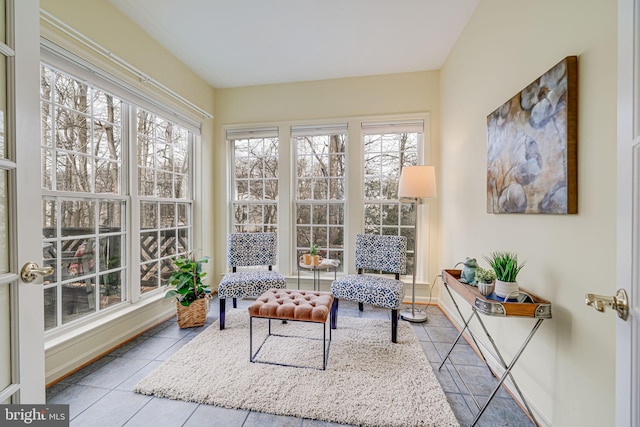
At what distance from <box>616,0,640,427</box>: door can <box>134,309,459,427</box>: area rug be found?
3.12 feet

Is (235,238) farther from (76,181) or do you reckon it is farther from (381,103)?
(381,103)

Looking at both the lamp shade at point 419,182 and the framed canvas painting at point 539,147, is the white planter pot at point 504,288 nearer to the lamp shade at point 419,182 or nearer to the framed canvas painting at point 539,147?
the framed canvas painting at point 539,147

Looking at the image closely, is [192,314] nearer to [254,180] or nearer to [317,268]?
[317,268]

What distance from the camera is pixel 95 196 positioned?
208 cm

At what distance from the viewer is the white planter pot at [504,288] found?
1373 millimetres

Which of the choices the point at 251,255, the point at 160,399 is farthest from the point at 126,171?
the point at 160,399

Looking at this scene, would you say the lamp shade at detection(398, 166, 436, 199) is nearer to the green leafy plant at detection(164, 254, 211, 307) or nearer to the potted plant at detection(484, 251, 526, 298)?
the potted plant at detection(484, 251, 526, 298)

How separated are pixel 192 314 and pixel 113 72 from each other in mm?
2241

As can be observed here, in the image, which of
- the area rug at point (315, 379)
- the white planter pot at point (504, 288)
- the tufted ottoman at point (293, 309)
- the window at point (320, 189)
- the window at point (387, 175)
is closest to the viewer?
the white planter pot at point (504, 288)

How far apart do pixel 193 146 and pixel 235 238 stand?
4.50 ft

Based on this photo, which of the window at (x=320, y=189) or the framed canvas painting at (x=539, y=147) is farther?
the window at (x=320, y=189)

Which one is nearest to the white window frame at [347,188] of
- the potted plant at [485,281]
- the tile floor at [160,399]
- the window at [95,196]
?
the window at [95,196]

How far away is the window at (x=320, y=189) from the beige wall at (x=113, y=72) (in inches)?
57.4

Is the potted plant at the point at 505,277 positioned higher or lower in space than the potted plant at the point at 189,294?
higher
